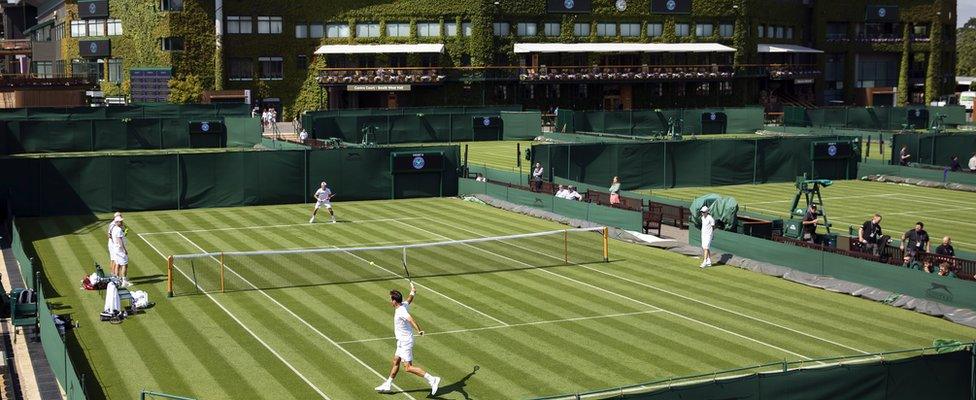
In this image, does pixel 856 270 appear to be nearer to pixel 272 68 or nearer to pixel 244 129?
pixel 244 129

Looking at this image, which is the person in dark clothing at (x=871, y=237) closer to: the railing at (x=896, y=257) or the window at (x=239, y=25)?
the railing at (x=896, y=257)

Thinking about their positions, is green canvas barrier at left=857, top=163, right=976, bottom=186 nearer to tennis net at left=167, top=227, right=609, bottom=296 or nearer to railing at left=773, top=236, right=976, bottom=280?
railing at left=773, top=236, right=976, bottom=280

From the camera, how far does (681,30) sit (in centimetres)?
11931

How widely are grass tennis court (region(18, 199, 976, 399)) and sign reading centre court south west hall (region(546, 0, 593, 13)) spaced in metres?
75.8

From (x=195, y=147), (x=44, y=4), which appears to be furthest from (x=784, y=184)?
(x=44, y=4)

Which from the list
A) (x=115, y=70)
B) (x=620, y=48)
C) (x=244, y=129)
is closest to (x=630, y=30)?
(x=620, y=48)

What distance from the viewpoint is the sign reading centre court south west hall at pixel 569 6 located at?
4537 inches

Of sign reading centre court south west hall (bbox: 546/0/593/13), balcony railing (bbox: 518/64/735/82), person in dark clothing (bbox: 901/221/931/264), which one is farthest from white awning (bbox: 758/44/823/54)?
person in dark clothing (bbox: 901/221/931/264)

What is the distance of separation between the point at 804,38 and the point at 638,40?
26683mm

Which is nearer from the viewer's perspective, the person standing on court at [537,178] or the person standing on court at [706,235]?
the person standing on court at [706,235]

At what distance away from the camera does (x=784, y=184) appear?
63406 mm

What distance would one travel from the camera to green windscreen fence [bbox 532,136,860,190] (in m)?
58.0

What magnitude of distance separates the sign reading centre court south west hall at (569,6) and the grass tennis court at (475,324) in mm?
75815

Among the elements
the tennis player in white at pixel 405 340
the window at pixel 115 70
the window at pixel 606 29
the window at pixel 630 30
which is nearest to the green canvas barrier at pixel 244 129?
the window at pixel 115 70
